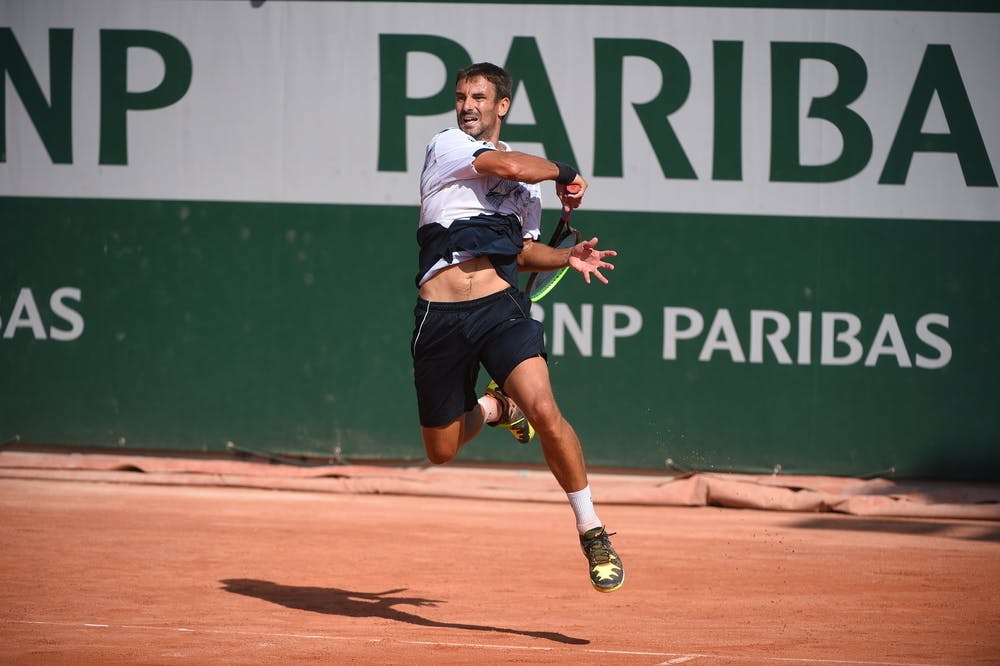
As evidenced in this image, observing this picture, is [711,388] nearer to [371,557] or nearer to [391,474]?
[391,474]

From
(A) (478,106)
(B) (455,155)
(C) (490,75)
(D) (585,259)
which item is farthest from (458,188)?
(D) (585,259)

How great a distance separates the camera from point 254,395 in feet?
31.4

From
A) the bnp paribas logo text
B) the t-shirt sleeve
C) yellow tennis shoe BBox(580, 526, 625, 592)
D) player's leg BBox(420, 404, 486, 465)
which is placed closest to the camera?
yellow tennis shoe BBox(580, 526, 625, 592)

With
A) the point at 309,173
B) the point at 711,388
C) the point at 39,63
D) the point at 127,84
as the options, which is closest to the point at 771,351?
the point at 711,388

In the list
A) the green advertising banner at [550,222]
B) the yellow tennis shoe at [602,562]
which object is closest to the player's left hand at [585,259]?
the yellow tennis shoe at [602,562]

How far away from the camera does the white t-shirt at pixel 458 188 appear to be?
5309mm

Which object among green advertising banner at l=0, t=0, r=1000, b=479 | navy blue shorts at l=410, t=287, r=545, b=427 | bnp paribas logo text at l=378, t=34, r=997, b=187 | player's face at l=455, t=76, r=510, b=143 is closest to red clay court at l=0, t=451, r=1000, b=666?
green advertising banner at l=0, t=0, r=1000, b=479

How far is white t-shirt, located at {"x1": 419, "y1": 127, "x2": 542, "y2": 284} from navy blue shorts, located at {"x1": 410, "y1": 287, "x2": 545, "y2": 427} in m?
0.20

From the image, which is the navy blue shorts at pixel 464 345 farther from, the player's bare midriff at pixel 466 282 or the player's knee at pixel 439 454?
the player's knee at pixel 439 454

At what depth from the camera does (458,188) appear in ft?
17.6

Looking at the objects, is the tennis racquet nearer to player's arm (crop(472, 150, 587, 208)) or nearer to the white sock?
player's arm (crop(472, 150, 587, 208))

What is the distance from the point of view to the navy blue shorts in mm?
5191

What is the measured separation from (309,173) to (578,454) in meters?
4.88

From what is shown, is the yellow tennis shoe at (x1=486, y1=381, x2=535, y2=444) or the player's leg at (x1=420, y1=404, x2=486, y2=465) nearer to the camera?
the player's leg at (x1=420, y1=404, x2=486, y2=465)
